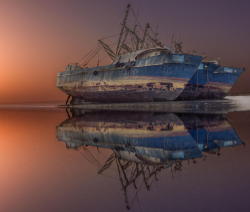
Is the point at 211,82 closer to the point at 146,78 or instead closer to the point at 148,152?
the point at 146,78

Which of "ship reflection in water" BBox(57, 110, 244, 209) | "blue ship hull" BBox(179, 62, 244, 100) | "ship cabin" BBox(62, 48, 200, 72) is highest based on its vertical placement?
"ship cabin" BBox(62, 48, 200, 72)

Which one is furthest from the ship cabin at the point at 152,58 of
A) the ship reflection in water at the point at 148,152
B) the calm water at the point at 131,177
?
the calm water at the point at 131,177

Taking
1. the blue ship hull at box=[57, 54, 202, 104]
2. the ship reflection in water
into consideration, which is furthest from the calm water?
the blue ship hull at box=[57, 54, 202, 104]

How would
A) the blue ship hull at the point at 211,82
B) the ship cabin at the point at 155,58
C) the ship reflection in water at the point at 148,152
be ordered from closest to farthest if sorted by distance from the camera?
the ship reflection in water at the point at 148,152
the ship cabin at the point at 155,58
the blue ship hull at the point at 211,82

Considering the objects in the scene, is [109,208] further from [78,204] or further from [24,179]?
[24,179]

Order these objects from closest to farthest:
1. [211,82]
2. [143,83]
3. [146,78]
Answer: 1. [146,78]
2. [143,83]
3. [211,82]

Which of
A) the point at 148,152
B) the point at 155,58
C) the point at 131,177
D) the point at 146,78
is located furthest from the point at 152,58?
the point at 131,177

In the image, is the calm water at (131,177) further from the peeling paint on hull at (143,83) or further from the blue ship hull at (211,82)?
the blue ship hull at (211,82)

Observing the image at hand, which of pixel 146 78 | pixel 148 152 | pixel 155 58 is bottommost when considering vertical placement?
pixel 148 152

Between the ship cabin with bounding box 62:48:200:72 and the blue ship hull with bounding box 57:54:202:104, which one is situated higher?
the ship cabin with bounding box 62:48:200:72

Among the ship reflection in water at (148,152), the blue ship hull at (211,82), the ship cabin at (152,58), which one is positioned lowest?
the ship reflection in water at (148,152)

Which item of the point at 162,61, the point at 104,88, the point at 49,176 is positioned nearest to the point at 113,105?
the point at 104,88

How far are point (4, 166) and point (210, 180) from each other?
5.11 meters

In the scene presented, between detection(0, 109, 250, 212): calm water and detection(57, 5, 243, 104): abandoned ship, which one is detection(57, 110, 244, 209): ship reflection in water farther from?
detection(57, 5, 243, 104): abandoned ship
